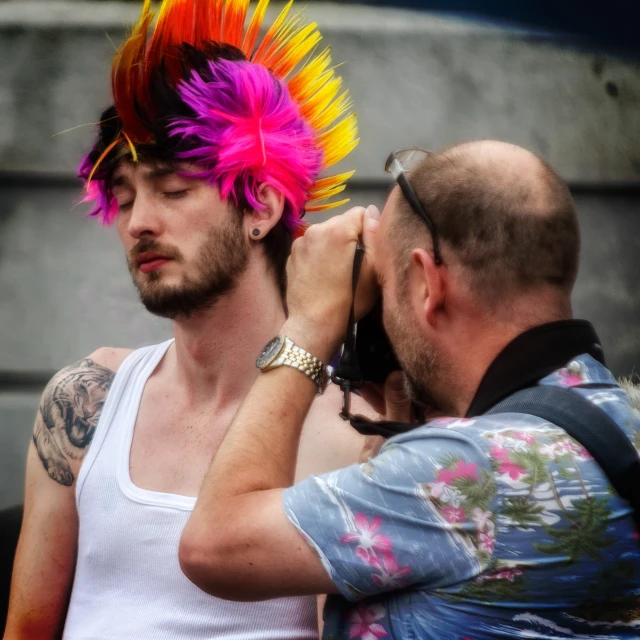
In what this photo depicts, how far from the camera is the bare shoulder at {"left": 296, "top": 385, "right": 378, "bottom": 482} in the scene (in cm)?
225

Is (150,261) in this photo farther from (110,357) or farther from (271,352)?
(271,352)

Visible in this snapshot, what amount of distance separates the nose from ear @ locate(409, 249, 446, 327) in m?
1.14

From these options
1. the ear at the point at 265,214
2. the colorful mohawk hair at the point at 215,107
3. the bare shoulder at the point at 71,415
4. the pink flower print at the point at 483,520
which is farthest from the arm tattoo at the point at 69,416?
the pink flower print at the point at 483,520

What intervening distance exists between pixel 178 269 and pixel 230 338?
26cm

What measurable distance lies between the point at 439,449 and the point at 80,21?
2.91 metres

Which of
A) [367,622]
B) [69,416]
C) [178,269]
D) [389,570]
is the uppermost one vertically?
[178,269]

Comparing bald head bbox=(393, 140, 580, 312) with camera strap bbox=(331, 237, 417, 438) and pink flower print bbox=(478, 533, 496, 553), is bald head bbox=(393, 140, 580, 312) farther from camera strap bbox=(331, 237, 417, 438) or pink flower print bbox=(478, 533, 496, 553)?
pink flower print bbox=(478, 533, 496, 553)

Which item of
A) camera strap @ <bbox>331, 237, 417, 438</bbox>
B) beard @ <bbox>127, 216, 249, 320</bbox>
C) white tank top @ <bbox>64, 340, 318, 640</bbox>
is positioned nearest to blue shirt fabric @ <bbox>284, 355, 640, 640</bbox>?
camera strap @ <bbox>331, 237, 417, 438</bbox>

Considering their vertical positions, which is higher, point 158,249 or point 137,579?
point 158,249

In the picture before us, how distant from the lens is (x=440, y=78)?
3.39 metres

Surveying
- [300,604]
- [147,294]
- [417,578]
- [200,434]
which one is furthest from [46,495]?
[417,578]

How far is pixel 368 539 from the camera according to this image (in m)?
1.30

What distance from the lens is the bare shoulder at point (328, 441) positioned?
7.37 ft

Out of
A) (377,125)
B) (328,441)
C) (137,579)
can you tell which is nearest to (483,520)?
(328,441)
